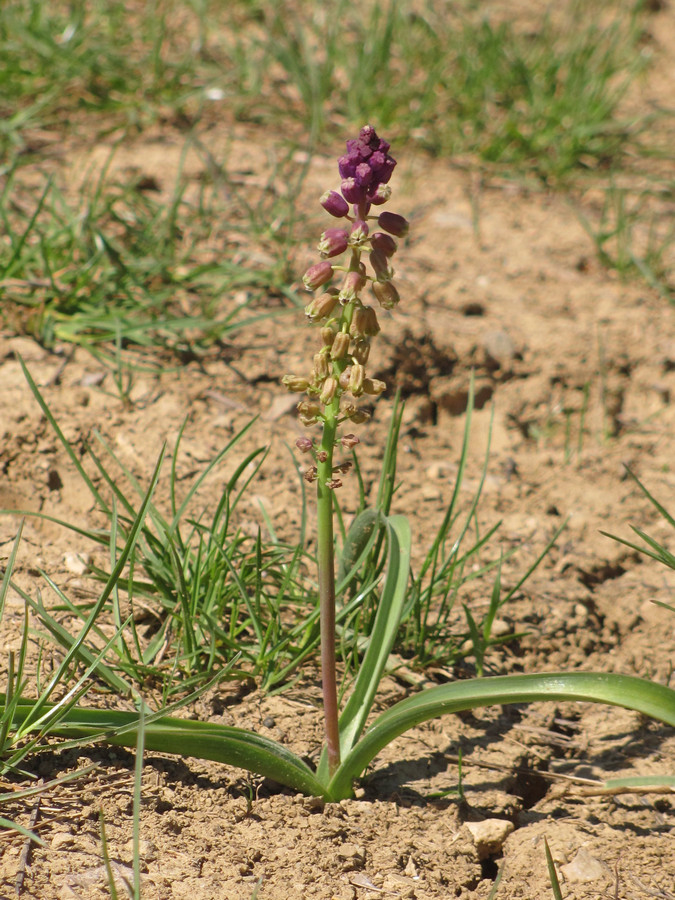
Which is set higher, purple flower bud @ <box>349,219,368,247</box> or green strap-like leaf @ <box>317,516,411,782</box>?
purple flower bud @ <box>349,219,368,247</box>

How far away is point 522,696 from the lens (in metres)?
1.86

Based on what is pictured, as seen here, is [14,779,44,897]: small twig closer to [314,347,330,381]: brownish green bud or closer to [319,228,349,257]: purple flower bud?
[314,347,330,381]: brownish green bud

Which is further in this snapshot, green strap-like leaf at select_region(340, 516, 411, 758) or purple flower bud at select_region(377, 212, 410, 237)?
green strap-like leaf at select_region(340, 516, 411, 758)

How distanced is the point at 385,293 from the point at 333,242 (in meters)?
0.14

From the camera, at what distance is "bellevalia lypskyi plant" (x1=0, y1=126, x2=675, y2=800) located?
5.80 feet

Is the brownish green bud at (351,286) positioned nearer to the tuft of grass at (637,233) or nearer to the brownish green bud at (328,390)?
the brownish green bud at (328,390)

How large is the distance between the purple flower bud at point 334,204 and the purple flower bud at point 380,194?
0.19ft

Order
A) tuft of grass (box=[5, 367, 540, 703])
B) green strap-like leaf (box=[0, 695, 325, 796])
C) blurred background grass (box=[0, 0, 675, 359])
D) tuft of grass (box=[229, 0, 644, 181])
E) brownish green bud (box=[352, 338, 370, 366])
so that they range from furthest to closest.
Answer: tuft of grass (box=[229, 0, 644, 181])
blurred background grass (box=[0, 0, 675, 359])
tuft of grass (box=[5, 367, 540, 703])
green strap-like leaf (box=[0, 695, 325, 796])
brownish green bud (box=[352, 338, 370, 366])

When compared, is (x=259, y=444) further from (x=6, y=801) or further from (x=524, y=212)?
(x=524, y=212)

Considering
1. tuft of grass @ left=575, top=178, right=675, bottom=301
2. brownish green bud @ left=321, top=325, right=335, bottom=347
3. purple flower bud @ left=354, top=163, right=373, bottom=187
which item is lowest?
brownish green bud @ left=321, top=325, right=335, bottom=347

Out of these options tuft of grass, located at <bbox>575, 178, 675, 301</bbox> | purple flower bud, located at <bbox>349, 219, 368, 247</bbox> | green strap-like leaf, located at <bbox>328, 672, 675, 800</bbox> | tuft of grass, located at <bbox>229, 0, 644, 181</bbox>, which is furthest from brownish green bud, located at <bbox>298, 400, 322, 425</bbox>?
tuft of grass, located at <bbox>229, 0, 644, 181</bbox>

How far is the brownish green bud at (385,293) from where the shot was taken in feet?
5.84

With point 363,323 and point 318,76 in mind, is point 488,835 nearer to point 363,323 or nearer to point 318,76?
point 363,323

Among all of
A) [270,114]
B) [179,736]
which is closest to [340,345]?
[179,736]
